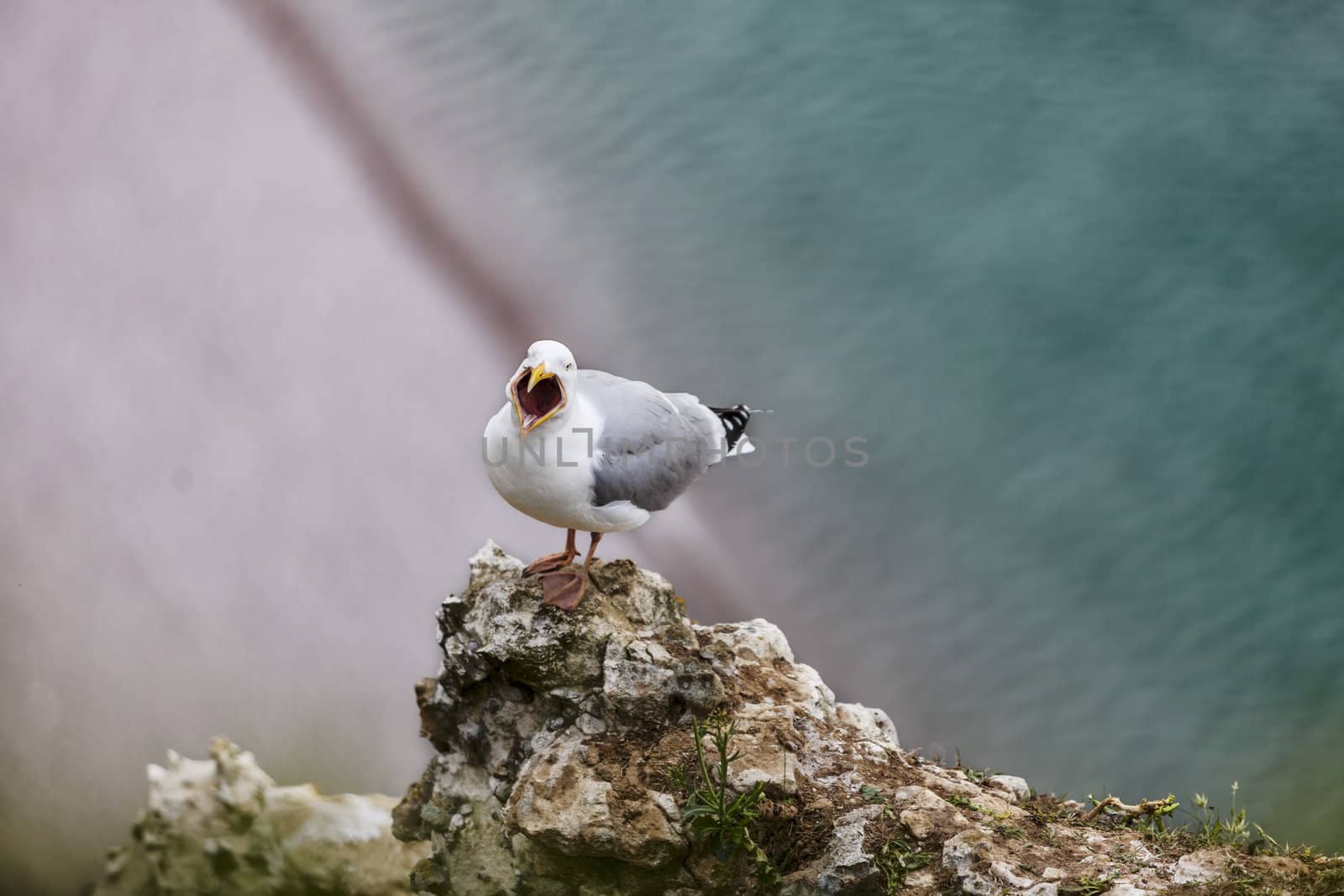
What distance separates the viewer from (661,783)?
190 centimetres

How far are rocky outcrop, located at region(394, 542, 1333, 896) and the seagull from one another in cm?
14

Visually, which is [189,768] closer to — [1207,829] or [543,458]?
[543,458]

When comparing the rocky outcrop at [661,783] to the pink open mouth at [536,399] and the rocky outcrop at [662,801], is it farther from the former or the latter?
the pink open mouth at [536,399]

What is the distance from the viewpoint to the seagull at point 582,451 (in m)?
1.91

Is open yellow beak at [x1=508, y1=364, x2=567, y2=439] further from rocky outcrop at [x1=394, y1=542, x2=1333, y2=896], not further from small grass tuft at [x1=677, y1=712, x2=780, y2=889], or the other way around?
small grass tuft at [x1=677, y1=712, x2=780, y2=889]

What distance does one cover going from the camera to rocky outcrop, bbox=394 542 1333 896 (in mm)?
1827

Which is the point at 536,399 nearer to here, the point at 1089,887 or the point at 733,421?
the point at 733,421

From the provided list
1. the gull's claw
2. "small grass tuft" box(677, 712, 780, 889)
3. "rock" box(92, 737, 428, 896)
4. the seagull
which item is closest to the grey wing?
the seagull

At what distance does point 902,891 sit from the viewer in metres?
1.79

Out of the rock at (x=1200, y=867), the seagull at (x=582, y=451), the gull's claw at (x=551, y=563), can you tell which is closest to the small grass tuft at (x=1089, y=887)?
the rock at (x=1200, y=867)

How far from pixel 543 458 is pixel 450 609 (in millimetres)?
426

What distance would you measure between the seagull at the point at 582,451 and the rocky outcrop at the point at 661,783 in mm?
137

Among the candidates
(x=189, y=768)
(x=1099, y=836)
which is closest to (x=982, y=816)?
(x=1099, y=836)

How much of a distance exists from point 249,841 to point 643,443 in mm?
1332
